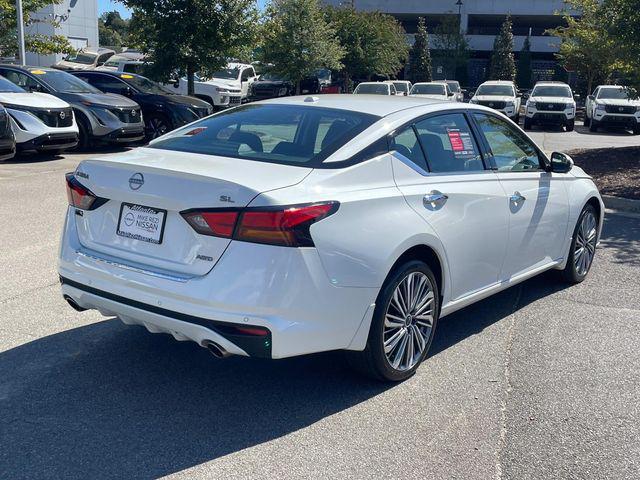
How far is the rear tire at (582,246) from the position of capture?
6781 mm

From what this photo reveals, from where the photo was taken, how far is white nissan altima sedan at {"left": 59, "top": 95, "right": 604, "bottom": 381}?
3875 mm

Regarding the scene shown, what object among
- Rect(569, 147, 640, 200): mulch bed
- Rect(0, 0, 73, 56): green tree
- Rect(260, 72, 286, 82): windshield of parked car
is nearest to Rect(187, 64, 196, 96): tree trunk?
Rect(0, 0, 73, 56): green tree

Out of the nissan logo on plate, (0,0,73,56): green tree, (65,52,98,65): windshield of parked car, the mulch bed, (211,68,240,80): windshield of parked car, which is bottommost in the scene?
the mulch bed

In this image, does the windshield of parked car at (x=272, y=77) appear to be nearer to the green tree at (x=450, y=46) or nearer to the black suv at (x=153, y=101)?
the black suv at (x=153, y=101)

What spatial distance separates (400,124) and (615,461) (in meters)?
2.32

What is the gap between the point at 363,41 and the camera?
4228 cm

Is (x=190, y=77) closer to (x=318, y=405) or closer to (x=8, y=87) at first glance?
(x=8, y=87)

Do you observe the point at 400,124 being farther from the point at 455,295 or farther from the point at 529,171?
the point at 529,171

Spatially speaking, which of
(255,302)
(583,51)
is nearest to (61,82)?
(255,302)

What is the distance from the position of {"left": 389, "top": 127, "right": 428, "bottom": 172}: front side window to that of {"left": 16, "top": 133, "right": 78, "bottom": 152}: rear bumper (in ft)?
35.3

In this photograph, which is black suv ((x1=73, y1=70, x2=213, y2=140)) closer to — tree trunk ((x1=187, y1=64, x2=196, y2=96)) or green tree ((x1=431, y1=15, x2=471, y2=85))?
tree trunk ((x1=187, y1=64, x2=196, y2=96))

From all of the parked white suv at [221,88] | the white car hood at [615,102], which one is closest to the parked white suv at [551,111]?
the white car hood at [615,102]

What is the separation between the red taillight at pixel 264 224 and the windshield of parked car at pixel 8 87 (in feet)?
39.3

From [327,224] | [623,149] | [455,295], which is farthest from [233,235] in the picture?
[623,149]
